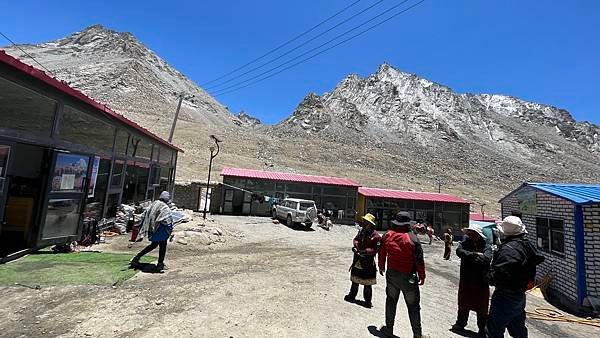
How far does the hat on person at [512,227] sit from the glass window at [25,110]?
27.5 ft

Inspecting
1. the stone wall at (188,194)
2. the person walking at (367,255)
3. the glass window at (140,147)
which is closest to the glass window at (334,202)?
the stone wall at (188,194)

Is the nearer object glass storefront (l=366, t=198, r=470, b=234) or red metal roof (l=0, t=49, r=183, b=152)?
red metal roof (l=0, t=49, r=183, b=152)

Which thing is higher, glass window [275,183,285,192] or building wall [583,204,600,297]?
glass window [275,183,285,192]

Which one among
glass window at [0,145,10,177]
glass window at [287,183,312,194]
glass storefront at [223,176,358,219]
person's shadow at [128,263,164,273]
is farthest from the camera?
glass window at [287,183,312,194]

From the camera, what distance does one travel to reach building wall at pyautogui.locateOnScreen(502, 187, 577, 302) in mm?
9172

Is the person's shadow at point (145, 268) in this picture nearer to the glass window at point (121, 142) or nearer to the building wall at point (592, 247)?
the glass window at point (121, 142)

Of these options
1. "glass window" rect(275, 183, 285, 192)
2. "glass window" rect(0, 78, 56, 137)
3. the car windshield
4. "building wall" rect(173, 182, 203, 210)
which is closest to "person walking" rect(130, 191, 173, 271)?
"glass window" rect(0, 78, 56, 137)

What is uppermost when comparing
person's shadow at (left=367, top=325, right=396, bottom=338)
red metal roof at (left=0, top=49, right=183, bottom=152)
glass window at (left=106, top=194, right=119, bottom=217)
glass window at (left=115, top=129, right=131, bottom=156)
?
red metal roof at (left=0, top=49, right=183, bottom=152)

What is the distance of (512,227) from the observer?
4074 millimetres

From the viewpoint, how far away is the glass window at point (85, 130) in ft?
26.4

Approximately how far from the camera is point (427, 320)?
5980mm

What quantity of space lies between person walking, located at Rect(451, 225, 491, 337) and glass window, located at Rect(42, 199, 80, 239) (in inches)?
351

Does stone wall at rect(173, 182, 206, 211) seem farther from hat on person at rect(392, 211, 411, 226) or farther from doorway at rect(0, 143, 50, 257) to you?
hat on person at rect(392, 211, 411, 226)

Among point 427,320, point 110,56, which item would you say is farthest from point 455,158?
point 110,56
